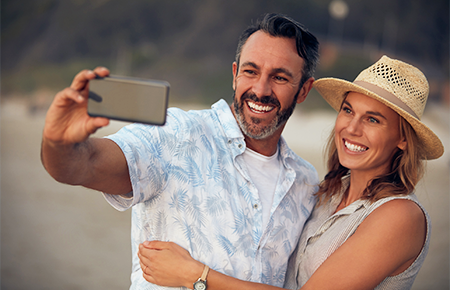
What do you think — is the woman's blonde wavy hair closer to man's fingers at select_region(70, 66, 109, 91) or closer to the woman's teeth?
the woman's teeth

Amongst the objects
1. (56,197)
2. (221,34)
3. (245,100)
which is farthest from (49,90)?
(245,100)

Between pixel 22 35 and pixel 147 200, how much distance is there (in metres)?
18.3

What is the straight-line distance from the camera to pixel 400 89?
1.96 m

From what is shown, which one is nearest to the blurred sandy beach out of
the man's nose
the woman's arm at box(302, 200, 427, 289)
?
the man's nose

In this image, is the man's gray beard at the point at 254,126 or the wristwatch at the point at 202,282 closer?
the wristwatch at the point at 202,282

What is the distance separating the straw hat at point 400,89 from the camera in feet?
6.34

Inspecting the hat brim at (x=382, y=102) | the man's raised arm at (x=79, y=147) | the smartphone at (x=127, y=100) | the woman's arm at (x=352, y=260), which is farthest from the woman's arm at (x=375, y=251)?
the smartphone at (x=127, y=100)

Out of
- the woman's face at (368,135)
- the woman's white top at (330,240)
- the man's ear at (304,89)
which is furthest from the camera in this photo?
the man's ear at (304,89)

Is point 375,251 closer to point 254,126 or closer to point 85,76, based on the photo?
point 254,126

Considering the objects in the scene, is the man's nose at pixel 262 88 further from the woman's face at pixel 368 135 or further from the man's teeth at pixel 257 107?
the woman's face at pixel 368 135

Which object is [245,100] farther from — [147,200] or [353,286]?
[353,286]

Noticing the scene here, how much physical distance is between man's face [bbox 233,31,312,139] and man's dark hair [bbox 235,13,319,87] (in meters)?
0.03

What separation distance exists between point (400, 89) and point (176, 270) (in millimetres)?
1284

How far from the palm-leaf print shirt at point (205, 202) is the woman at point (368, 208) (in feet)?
0.29
